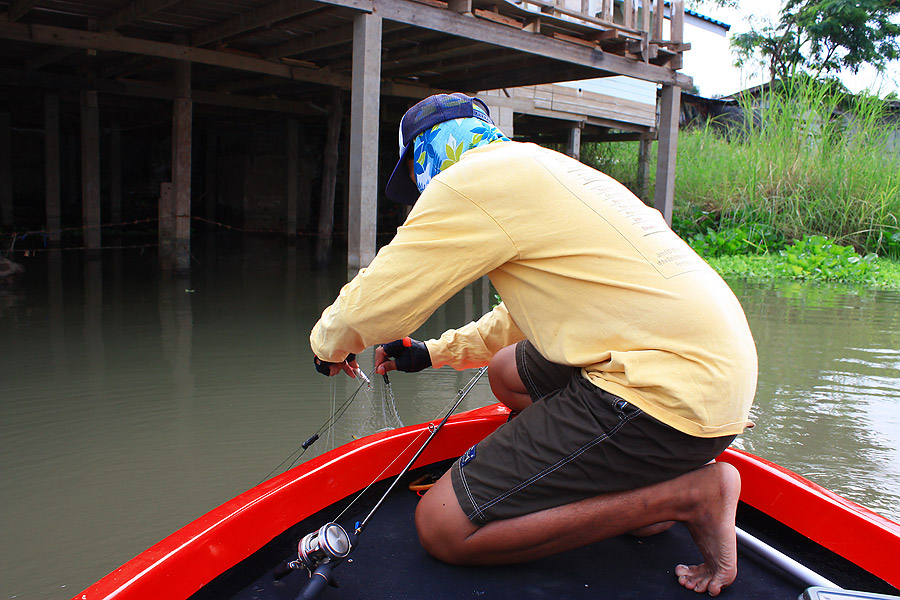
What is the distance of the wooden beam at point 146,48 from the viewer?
22.3ft

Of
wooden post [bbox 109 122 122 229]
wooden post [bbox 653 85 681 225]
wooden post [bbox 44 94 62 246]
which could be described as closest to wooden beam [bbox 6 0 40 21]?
wooden post [bbox 44 94 62 246]

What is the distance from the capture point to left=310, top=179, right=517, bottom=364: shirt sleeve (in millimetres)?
1585

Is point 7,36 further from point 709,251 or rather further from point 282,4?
point 709,251

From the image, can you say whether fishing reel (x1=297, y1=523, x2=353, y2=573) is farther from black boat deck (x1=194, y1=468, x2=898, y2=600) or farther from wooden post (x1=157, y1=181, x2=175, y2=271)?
wooden post (x1=157, y1=181, x2=175, y2=271)

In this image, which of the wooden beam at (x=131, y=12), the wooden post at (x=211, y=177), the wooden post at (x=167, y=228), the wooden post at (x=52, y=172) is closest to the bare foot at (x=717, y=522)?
the wooden beam at (x=131, y=12)

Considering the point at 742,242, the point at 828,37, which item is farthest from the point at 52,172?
the point at 828,37

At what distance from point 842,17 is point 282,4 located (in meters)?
16.1

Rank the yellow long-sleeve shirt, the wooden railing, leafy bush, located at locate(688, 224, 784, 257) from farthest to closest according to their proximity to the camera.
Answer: leafy bush, located at locate(688, 224, 784, 257) < the wooden railing < the yellow long-sleeve shirt

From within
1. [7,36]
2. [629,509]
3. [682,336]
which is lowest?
[629,509]

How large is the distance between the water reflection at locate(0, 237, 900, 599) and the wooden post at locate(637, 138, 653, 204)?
7424mm

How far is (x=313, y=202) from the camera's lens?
673 inches

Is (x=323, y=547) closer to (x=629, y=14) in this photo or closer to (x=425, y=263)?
(x=425, y=263)

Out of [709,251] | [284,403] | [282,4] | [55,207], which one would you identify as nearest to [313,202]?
[55,207]

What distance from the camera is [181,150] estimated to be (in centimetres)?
852
